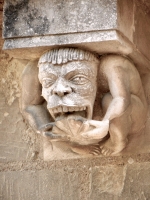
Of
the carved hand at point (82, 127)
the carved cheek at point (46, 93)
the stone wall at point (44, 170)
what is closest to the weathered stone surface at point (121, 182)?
the stone wall at point (44, 170)

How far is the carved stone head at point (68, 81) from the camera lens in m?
2.22

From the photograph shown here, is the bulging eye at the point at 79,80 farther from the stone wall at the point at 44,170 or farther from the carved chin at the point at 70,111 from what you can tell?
the stone wall at the point at 44,170

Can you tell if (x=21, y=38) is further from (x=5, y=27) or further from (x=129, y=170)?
(x=129, y=170)

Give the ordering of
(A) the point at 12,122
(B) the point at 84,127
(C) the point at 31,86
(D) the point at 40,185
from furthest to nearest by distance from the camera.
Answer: (A) the point at 12,122, (D) the point at 40,185, (C) the point at 31,86, (B) the point at 84,127

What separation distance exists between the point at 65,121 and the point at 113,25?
37 centimetres

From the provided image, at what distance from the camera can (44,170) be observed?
2.58 meters

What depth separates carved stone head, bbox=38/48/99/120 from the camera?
2.22m

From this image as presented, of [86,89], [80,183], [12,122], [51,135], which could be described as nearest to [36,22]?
[86,89]

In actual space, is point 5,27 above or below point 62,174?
above

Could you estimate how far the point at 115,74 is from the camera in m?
2.30

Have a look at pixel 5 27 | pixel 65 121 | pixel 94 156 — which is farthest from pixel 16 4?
pixel 94 156

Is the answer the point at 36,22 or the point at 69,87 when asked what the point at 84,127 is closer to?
the point at 69,87

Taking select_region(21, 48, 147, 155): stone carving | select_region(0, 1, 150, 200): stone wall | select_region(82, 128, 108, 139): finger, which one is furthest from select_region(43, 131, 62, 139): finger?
select_region(0, 1, 150, 200): stone wall

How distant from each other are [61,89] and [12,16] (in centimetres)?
33
